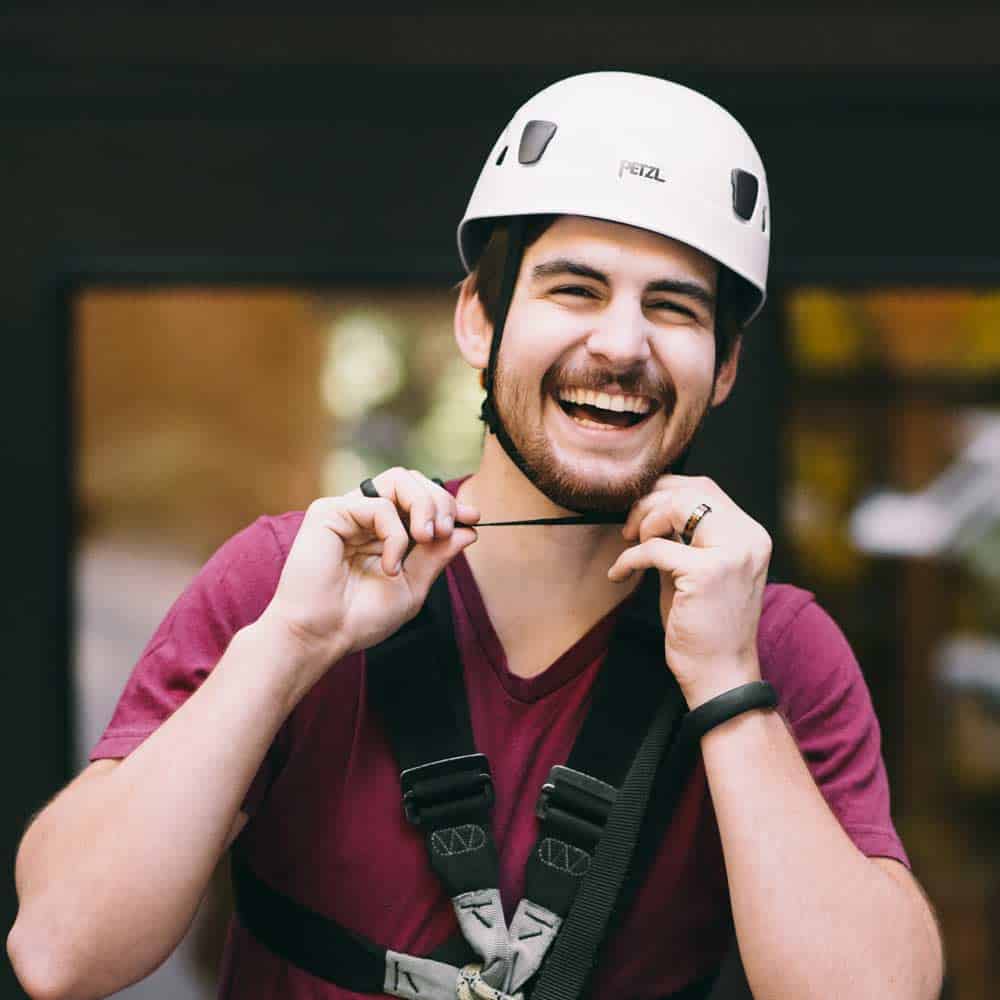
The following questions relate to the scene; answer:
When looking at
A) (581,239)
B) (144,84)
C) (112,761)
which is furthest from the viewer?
(144,84)

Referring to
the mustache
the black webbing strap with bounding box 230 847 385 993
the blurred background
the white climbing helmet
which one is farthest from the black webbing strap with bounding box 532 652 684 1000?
the blurred background

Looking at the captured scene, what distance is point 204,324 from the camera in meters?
4.55

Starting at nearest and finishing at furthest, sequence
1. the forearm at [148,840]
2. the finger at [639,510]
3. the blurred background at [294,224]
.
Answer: the forearm at [148,840], the finger at [639,510], the blurred background at [294,224]

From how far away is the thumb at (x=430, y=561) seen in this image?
7.45 ft

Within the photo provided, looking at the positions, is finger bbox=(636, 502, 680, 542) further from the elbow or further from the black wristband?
the elbow

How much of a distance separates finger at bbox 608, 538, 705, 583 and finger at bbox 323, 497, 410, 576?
1.16 ft

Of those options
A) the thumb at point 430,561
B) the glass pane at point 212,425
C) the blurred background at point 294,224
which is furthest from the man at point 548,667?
the glass pane at point 212,425

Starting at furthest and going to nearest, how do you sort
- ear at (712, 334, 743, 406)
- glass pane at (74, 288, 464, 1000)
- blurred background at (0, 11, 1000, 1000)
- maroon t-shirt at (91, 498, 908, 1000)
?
glass pane at (74, 288, 464, 1000), blurred background at (0, 11, 1000, 1000), ear at (712, 334, 743, 406), maroon t-shirt at (91, 498, 908, 1000)

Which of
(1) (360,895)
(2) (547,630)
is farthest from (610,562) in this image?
(1) (360,895)

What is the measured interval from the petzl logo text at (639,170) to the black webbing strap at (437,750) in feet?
2.66

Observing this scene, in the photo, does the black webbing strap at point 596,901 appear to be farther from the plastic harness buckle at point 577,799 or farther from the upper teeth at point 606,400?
the upper teeth at point 606,400

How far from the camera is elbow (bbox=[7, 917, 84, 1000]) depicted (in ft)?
6.53

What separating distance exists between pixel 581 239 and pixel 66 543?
2.54 m

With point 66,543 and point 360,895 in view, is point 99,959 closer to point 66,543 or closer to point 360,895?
point 360,895
